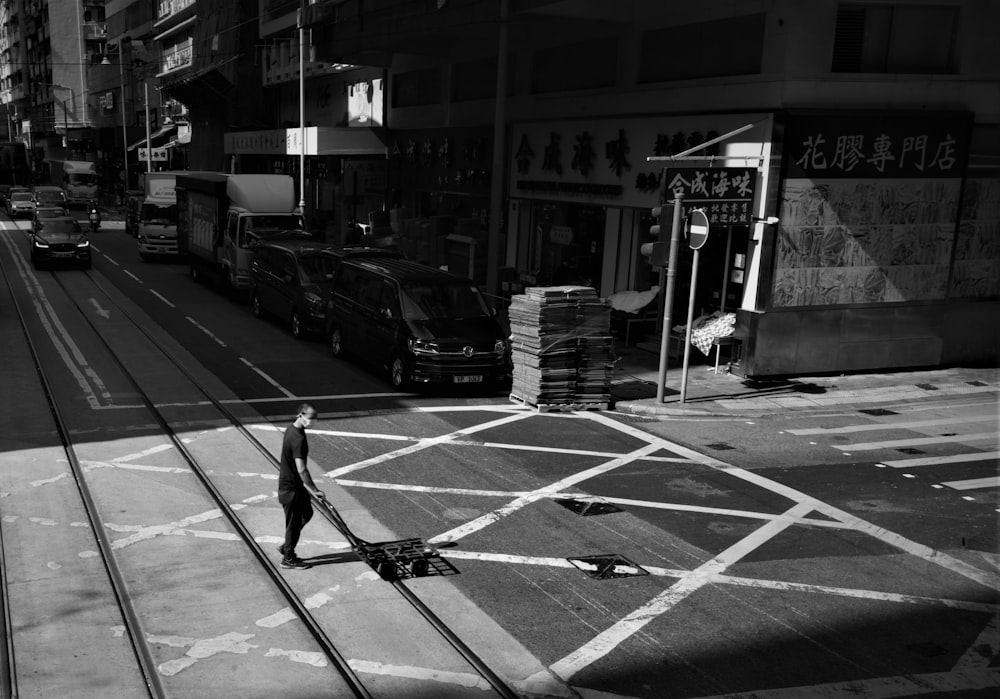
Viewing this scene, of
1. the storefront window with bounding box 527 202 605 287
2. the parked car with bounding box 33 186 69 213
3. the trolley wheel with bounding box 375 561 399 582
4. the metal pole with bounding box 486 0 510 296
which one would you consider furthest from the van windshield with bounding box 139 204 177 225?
the trolley wheel with bounding box 375 561 399 582

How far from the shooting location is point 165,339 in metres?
21.3

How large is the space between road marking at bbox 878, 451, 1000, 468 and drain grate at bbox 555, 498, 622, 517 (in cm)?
490

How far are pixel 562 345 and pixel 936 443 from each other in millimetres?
6276

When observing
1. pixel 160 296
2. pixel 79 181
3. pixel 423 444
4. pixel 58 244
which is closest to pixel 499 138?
pixel 423 444

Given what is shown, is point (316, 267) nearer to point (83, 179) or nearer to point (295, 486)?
point (295, 486)

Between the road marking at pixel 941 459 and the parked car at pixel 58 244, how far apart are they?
92.3 ft

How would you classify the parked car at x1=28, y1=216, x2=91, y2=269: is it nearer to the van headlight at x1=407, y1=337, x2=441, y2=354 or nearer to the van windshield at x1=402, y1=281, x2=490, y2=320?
the van windshield at x1=402, y1=281, x2=490, y2=320

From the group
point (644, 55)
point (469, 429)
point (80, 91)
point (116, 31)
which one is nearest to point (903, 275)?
point (644, 55)

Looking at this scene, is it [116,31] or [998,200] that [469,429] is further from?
[116,31]

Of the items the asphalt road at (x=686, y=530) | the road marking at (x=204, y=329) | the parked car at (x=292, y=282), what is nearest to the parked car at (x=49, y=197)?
the parked car at (x=292, y=282)

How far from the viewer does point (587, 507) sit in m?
11.6

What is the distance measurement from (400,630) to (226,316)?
18508mm

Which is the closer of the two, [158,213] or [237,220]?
[237,220]

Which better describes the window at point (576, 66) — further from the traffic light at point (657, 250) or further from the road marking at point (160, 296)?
the road marking at point (160, 296)
